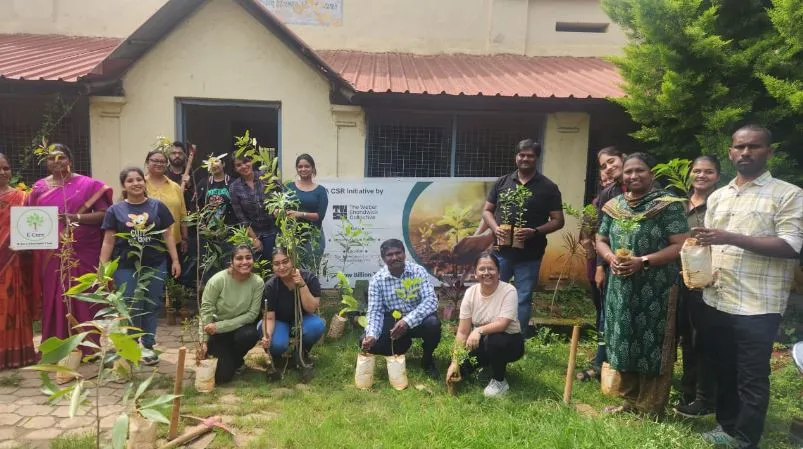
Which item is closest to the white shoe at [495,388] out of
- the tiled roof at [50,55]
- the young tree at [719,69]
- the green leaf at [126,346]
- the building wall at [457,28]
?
the green leaf at [126,346]

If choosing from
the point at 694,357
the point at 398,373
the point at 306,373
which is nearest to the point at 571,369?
the point at 694,357

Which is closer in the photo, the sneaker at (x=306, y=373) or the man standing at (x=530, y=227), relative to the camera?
the sneaker at (x=306, y=373)

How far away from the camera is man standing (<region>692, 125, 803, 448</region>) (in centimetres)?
265

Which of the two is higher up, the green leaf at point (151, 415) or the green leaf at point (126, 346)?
the green leaf at point (126, 346)

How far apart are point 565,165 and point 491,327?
3.71 m

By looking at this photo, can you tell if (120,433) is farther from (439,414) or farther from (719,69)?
(719,69)

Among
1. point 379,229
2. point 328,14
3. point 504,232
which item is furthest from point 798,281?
point 328,14

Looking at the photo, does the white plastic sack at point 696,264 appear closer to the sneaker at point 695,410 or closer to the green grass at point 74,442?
the sneaker at point 695,410

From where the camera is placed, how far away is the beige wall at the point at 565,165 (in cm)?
650

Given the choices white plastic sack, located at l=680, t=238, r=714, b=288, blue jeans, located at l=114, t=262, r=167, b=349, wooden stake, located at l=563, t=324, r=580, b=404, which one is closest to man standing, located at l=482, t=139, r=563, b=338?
wooden stake, located at l=563, t=324, r=580, b=404

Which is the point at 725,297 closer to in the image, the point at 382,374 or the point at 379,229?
the point at 382,374

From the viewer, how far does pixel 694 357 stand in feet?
11.3

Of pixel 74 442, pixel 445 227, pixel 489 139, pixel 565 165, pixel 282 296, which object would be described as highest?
pixel 489 139

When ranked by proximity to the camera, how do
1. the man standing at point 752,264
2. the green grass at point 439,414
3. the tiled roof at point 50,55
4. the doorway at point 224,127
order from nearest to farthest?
the man standing at point 752,264, the green grass at point 439,414, the tiled roof at point 50,55, the doorway at point 224,127
